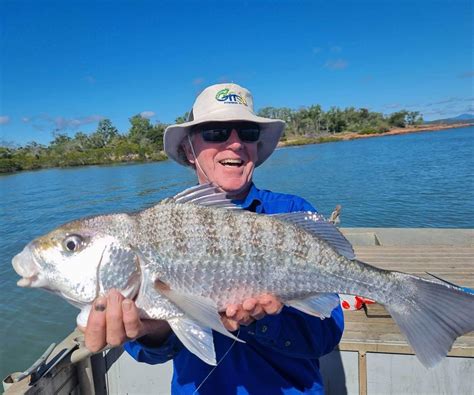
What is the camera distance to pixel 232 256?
206 cm

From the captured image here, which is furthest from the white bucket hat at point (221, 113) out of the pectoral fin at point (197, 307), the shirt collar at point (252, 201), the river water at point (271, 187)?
the river water at point (271, 187)

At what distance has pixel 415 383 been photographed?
3250mm

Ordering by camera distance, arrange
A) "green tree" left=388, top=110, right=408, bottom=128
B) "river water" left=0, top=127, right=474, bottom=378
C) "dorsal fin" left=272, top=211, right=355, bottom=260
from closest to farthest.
A: "dorsal fin" left=272, top=211, right=355, bottom=260, "river water" left=0, top=127, right=474, bottom=378, "green tree" left=388, top=110, right=408, bottom=128

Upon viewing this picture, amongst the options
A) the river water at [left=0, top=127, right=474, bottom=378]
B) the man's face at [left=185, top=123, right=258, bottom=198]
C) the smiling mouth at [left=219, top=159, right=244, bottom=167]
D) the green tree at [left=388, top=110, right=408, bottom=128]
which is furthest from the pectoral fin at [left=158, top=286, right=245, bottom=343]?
the green tree at [left=388, top=110, right=408, bottom=128]

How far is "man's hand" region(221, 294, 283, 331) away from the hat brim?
130 centimetres

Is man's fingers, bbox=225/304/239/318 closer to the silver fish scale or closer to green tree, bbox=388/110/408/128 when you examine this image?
the silver fish scale

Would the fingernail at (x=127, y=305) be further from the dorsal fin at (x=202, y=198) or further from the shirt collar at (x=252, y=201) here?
the shirt collar at (x=252, y=201)

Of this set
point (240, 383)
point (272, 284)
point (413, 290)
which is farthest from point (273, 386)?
point (413, 290)

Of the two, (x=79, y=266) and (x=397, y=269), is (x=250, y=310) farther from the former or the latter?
(x=397, y=269)

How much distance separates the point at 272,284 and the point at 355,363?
184 cm

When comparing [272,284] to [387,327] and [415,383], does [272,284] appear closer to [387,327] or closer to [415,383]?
[387,327]

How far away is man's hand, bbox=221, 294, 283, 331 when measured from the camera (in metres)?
1.99

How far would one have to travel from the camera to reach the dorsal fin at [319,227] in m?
2.22

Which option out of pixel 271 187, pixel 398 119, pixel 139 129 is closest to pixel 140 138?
pixel 139 129
